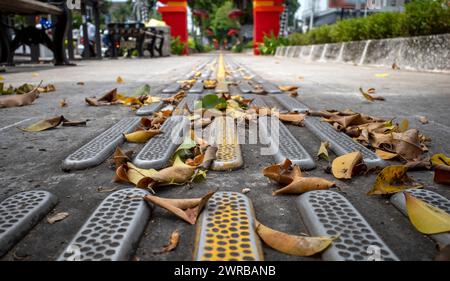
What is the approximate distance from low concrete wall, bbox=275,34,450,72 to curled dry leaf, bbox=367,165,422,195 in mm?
5342

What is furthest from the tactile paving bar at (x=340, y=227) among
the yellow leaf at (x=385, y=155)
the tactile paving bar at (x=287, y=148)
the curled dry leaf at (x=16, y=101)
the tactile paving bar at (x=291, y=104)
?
the curled dry leaf at (x=16, y=101)

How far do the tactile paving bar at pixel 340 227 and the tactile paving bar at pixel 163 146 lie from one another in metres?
0.58

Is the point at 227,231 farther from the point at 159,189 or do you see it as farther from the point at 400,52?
the point at 400,52

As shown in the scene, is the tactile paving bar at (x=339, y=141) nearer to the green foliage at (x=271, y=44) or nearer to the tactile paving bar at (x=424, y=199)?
the tactile paving bar at (x=424, y=199)

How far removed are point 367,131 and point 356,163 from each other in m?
0.52

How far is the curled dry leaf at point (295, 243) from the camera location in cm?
85

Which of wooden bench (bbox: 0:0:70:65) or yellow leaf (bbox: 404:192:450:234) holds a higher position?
wooden bench (bbox: 0:0:70:65)

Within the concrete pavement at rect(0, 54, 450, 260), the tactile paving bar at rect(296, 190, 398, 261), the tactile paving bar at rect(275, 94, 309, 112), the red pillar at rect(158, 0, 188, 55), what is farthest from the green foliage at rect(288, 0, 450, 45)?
the red pillar at rect(158, 0, 188, 55)

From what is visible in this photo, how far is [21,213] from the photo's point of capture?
1.02 m

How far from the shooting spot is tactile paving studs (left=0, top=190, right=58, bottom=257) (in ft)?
2.97

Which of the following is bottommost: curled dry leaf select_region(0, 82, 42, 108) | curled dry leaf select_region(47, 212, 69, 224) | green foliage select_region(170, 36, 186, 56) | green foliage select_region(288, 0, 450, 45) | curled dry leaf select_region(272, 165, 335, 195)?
curled dry leaf select_region(47, 212, 69, 224)

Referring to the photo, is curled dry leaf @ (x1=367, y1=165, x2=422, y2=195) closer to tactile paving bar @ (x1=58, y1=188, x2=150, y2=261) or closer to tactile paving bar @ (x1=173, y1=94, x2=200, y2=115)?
tactile paving bar @ (x1=58, y1=188, x2=150, y2=261)

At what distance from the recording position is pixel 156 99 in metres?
3.01

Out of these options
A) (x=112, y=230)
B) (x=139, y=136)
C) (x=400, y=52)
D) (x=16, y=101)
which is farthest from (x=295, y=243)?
(x=400, y=52)
